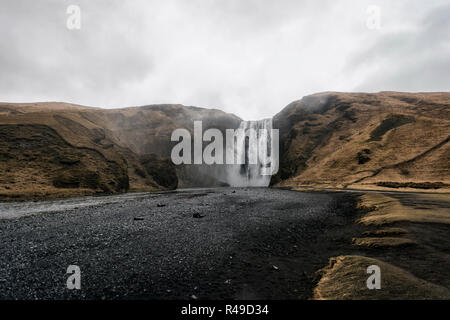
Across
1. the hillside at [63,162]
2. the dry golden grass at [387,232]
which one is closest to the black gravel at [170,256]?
the dry golden grass at [387,232]

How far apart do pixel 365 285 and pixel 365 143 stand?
181ft

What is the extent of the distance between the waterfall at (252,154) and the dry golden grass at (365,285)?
84411 millimetres

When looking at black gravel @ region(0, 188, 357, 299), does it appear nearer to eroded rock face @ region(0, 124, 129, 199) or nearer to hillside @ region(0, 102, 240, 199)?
eroded rock face @ region(0, 124, 129, 199)

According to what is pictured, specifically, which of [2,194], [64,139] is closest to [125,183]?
[64,139]

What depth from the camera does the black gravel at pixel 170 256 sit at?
6.56 meters

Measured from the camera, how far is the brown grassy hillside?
1400 inches

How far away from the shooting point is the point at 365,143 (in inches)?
2013

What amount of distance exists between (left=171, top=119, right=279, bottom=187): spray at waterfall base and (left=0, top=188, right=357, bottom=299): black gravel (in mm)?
72322

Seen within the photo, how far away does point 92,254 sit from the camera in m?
9.12

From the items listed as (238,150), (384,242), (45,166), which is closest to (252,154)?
(238,150)

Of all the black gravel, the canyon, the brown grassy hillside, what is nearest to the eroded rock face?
the canyon

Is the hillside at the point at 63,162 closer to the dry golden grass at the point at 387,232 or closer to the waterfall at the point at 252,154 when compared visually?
the waterfall at the point at 252,154

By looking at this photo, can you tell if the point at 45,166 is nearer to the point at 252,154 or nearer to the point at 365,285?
the point at 365,285
